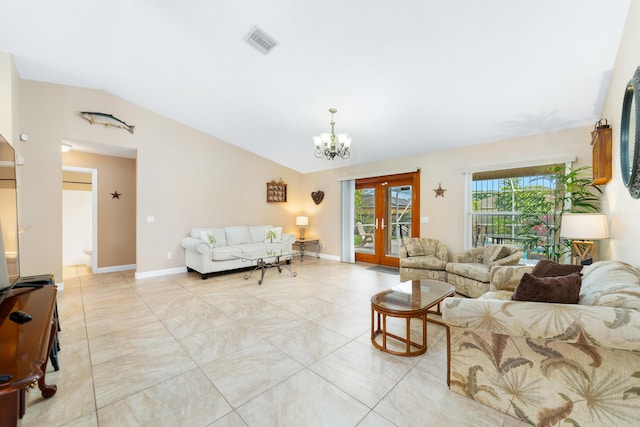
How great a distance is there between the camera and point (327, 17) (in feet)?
7.91

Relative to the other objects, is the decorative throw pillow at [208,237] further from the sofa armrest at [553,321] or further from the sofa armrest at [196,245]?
the sofa armrest at [553,321]

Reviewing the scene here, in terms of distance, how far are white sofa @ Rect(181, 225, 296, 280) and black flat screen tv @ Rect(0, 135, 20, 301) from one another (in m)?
2.83

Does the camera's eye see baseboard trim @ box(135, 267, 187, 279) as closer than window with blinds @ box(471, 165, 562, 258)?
No

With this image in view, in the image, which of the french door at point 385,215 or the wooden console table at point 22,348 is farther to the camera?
the french door at point 385,215

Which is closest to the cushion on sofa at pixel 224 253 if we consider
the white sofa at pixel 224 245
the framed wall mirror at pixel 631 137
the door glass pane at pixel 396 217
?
the white sofa at pixel 224 245

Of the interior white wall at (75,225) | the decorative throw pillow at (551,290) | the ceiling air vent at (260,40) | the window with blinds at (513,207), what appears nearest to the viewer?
the decorative throw pillow at (551,290)

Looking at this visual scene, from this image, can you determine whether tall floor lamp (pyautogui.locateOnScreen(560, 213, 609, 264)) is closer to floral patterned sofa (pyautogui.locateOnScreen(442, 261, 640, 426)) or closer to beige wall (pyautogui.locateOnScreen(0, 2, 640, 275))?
beige wall (pyautogui.locateOnScreen(0, 2, 640, 275))

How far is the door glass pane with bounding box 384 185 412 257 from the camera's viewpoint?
5.39 metres

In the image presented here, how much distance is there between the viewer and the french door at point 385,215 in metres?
5.28

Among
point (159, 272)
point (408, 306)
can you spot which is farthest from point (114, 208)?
point (408, 306)

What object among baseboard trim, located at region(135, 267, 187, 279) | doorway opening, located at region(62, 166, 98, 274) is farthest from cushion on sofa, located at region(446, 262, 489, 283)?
doorway opening, located at region(62, 166, 98, 274)

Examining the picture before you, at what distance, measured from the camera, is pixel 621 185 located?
89.7 inches

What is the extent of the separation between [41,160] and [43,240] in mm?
1162

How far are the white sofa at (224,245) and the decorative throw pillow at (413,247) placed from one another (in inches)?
96.6
